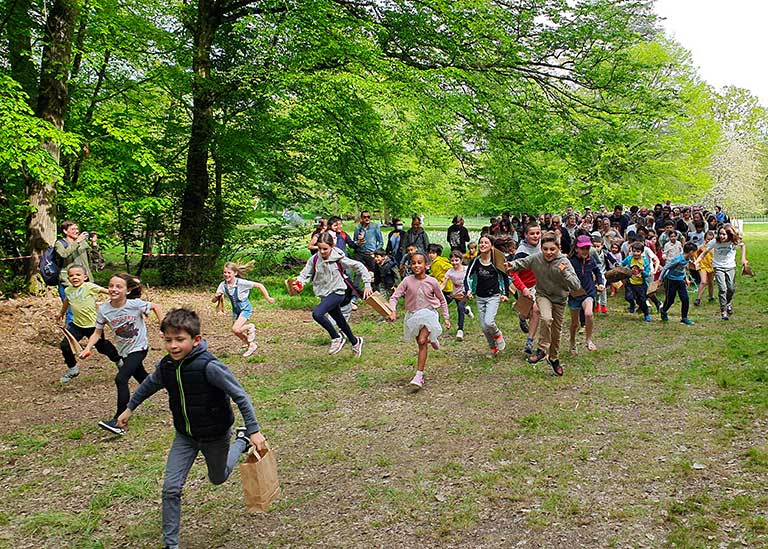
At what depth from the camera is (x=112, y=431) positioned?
6359 mm

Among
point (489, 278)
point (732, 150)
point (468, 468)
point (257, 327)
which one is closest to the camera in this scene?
point (468, 468)

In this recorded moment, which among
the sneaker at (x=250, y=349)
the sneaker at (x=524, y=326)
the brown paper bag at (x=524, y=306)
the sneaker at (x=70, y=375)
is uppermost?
the brown paper bag at (x=524, y=306)

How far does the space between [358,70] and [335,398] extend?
8740 mm

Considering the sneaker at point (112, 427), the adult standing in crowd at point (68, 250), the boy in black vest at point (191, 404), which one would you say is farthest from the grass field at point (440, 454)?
the adult standing in crowd at point (68, 250)

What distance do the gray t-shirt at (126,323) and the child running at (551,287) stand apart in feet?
16.3

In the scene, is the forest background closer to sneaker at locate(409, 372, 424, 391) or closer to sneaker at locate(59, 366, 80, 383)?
sneaker at locate(59, 366, 80, 383)

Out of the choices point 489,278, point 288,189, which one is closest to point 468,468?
point 489,278

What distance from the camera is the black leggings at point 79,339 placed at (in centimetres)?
733

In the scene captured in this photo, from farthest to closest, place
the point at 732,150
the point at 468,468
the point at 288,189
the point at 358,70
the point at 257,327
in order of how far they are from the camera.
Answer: the point at 732,150
the point at 288,189
the point at 358,70
the point at 257,327
the point at 468,468

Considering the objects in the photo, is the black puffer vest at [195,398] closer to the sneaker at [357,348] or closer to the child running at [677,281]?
the sneaker at [357,348]

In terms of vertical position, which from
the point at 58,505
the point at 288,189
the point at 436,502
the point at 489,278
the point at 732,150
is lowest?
the point at 58,505

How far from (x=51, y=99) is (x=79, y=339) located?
7.13m

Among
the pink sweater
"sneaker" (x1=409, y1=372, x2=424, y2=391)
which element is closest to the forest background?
the pink sweater

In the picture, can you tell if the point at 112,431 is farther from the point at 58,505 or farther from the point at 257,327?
the point at 257,327
